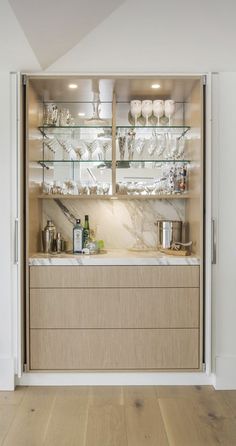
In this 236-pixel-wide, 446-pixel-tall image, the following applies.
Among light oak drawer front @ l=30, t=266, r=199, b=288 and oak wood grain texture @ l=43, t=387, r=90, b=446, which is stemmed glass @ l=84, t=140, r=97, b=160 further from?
oak wood grain texture @ l=43, t=387, r=90, b=446

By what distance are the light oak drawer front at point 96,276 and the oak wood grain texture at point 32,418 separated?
752 millimetres

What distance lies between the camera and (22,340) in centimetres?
343

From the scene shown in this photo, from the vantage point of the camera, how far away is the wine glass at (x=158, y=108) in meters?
3.70

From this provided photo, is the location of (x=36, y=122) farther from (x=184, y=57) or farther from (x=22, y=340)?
(x=22, y=340)

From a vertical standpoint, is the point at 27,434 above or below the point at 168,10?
below

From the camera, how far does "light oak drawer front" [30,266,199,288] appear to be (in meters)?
3.44

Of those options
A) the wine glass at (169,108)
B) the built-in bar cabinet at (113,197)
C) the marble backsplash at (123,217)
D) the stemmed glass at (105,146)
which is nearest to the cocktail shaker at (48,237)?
the built-in bar cabinet at (113,197)

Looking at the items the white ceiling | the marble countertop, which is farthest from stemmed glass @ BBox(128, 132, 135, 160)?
the white ceiling

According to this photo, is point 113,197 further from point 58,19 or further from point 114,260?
point 58,19

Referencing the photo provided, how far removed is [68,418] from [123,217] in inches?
67.4

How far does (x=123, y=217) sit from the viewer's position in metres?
4.07

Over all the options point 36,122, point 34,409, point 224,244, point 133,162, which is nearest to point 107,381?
point 34,409

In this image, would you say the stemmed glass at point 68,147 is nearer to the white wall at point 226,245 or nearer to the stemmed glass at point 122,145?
the stemmed glass at point 122,145

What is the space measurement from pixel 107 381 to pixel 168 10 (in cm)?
250
